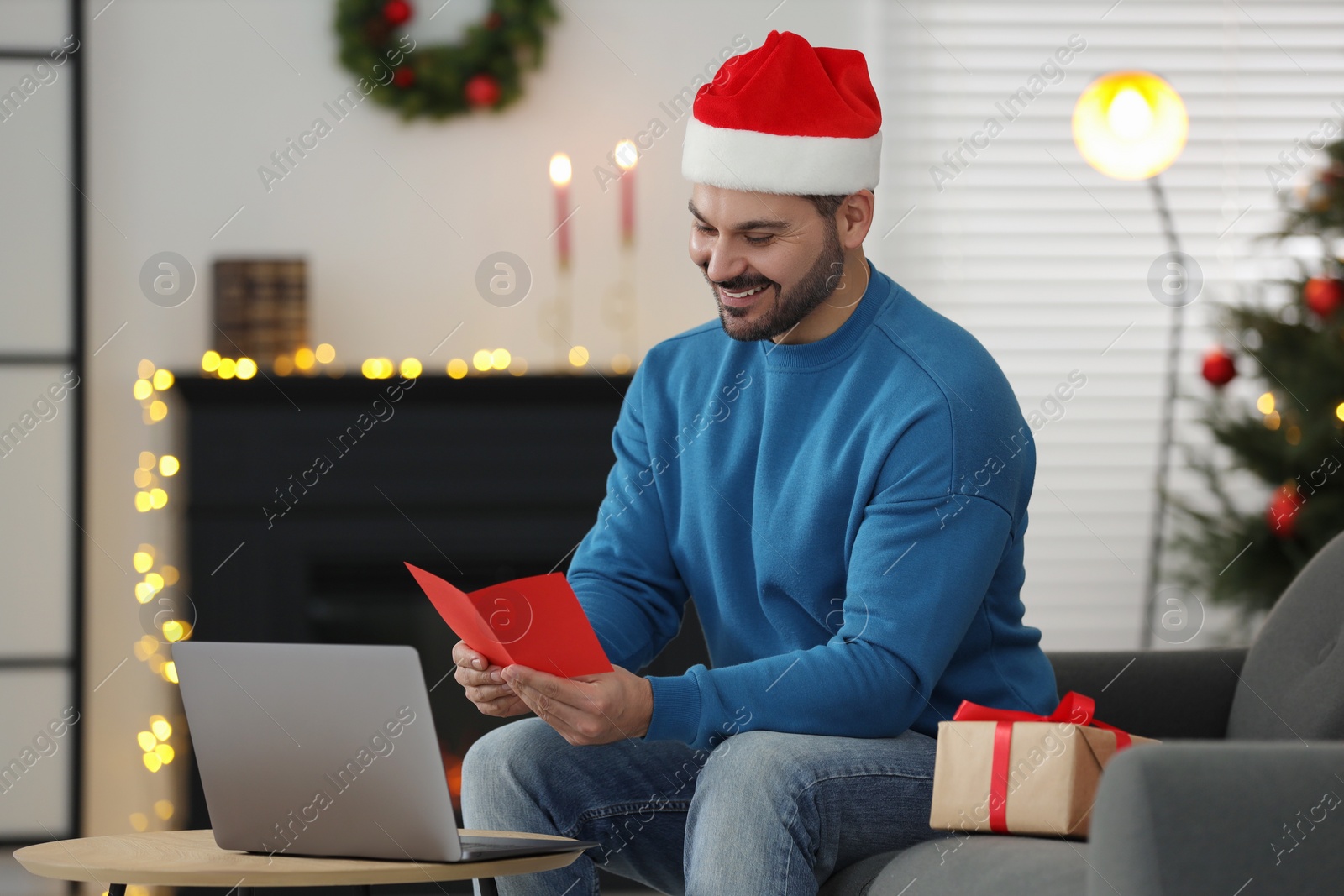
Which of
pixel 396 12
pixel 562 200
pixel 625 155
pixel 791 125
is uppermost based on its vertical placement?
pixel 396 12

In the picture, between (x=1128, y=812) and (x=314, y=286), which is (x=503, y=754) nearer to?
(x=1128, y=812)

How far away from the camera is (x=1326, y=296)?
2.68 m

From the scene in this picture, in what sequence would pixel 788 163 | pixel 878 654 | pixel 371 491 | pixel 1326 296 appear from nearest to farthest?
1. pixel 878 654
2. pixel 788 163
3. pixel 1326 296
4. pixel 371 491

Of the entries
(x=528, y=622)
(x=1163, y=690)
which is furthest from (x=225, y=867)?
(x=1163, y=690)

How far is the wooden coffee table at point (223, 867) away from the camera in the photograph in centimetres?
103

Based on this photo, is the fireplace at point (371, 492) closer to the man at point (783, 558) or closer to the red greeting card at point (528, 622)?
the man at point (783, 558)

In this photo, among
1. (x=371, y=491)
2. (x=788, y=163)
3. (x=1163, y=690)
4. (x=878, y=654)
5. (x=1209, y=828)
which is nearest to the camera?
(x=1209, y=828)

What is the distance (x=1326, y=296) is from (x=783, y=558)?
1681 mm

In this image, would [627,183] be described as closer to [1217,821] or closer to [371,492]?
[371,492]

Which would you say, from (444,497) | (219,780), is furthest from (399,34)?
(219,780)

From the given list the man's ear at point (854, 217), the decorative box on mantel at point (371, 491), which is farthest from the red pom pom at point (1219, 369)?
the man's ear at point (854, 217)

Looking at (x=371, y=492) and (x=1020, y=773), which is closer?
(x=1020, y=773)

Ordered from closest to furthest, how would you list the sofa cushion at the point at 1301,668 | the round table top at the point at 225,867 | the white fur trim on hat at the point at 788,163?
the round table top at the point at 225,867 < the sofa cushion at the point at 1301,668 < the white fur trim on hat at the point at 788,163

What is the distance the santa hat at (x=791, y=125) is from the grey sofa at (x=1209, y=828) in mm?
737
